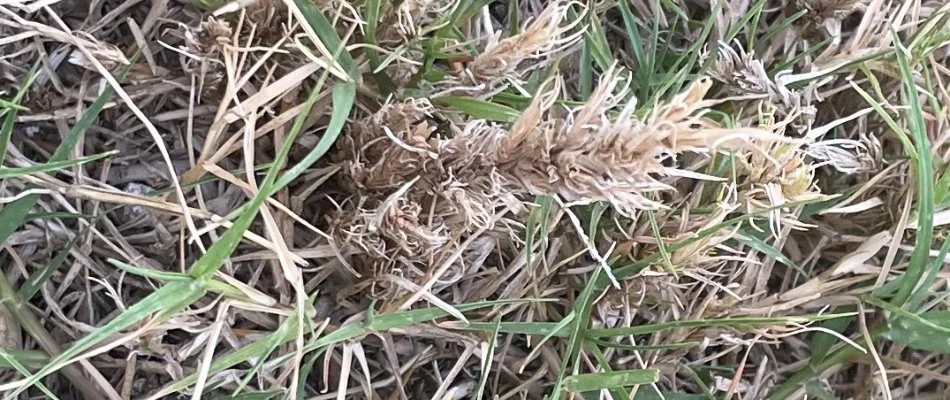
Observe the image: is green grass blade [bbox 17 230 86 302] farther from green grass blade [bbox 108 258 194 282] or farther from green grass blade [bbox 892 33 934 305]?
green grass blade [bbox 892 33 934 305]

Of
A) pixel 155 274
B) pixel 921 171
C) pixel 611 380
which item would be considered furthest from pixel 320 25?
pixel 921 171

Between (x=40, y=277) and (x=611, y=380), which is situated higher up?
(x=40, y=277)

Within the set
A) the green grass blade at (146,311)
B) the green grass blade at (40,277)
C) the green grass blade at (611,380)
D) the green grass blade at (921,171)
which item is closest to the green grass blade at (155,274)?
the green grass blade at (146,311)

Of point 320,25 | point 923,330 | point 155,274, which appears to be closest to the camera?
point 155,274

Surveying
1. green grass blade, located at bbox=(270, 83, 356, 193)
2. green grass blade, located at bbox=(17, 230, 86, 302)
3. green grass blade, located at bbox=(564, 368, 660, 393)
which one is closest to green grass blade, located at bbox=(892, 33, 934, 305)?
green grass blade, located at bbox=(564, 368, 660, 393)

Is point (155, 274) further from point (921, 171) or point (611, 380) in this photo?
point (921, 171)

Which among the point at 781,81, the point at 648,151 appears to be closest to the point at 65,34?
the point at 648,151

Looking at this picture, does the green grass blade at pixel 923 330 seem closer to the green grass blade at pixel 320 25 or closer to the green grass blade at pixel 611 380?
the green grass blade at pixel 611 380

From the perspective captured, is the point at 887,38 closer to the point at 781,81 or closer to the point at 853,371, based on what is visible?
the point at 781,81
